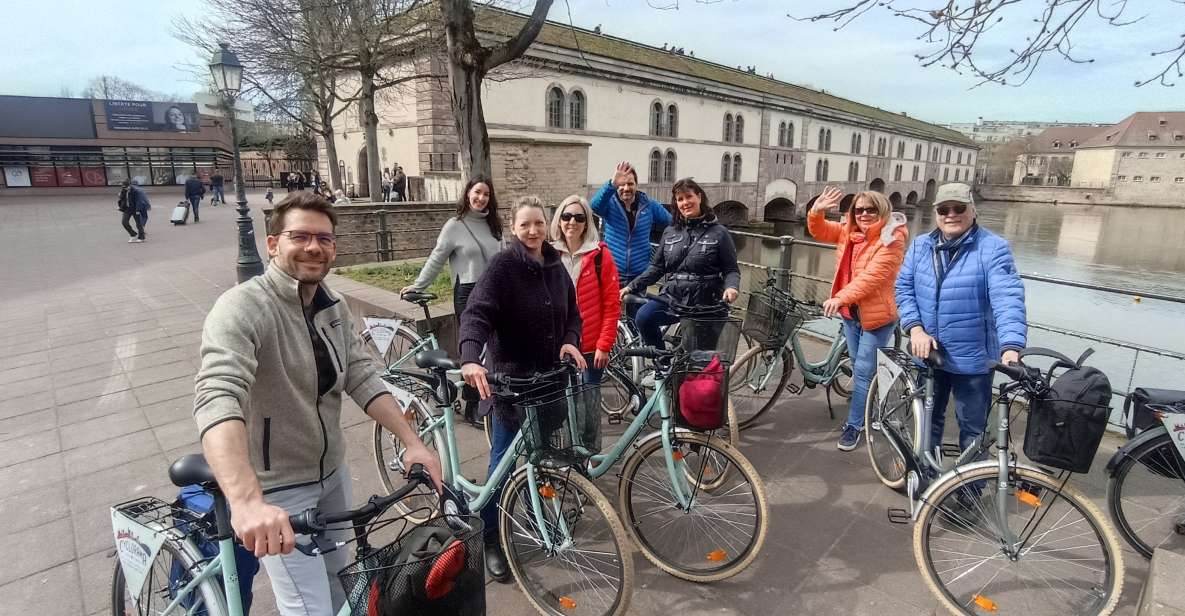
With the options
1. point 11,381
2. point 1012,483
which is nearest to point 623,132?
point 11,381

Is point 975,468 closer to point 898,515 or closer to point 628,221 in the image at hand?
point 898,515

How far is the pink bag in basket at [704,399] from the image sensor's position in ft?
8.46

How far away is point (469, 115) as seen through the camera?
A: 295 inches

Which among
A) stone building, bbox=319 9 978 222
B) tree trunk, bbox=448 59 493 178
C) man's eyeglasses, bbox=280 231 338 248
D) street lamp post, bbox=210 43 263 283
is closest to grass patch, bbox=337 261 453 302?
tree trunk, bbox=448 59 493 178

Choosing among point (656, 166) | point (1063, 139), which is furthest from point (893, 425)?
point (1063, 139)

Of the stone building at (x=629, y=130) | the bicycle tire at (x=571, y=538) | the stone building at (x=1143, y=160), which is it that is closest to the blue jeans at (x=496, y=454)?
the bicycle tire at (x=571, y=538)

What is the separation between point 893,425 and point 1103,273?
1310 inches

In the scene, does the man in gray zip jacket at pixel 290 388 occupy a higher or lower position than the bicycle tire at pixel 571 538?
higher

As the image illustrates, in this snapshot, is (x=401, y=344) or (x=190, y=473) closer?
(x=190, y=473)

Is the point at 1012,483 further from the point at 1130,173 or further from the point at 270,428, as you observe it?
the point at 1130,173

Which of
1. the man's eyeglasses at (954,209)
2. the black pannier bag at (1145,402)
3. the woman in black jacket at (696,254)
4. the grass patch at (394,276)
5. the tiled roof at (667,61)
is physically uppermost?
the tiled roof at (667,61)

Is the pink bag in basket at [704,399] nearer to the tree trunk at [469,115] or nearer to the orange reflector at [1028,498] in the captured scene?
the orange reflector at [1028,498]

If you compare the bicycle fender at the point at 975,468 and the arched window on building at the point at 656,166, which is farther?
the arched window on building at the point at 656,166

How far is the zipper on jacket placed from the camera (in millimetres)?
1723
